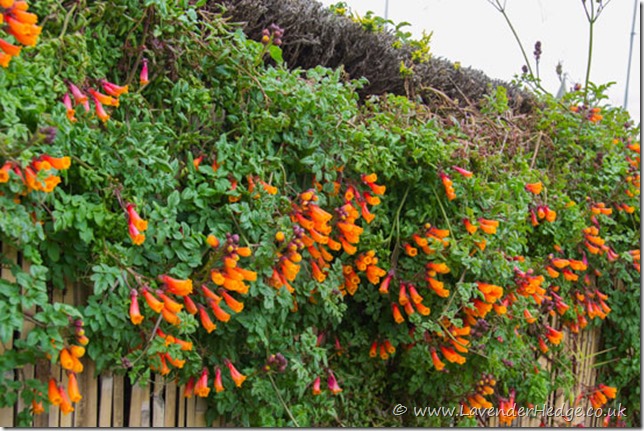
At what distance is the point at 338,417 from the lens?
301 centimetres

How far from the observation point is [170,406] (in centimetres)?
240

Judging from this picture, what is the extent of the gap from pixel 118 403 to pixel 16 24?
4.34ft

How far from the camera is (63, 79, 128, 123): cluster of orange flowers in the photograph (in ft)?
6.38

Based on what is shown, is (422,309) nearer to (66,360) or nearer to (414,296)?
(414,296)

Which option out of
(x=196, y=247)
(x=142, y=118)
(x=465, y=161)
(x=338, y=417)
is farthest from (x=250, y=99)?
(x=338, y=417)

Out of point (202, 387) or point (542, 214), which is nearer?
point (202, 387)

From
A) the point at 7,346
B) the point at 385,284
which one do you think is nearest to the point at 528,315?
the point at 385,284

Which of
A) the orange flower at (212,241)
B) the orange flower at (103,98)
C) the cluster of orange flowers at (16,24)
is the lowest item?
the orange flower at (212,241)

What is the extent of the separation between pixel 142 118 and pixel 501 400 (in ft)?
7.86

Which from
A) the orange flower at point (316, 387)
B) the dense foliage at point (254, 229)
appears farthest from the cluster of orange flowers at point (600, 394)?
the orange flower at point (316, 387)

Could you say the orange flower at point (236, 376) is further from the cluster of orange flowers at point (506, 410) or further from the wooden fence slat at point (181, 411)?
the cluster of orange flowers at point (506, 410)

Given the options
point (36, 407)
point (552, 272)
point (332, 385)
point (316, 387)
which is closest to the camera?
point (36, 407)

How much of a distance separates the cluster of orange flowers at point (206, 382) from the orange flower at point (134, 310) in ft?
1.36

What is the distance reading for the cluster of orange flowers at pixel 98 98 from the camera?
1.94 meters
